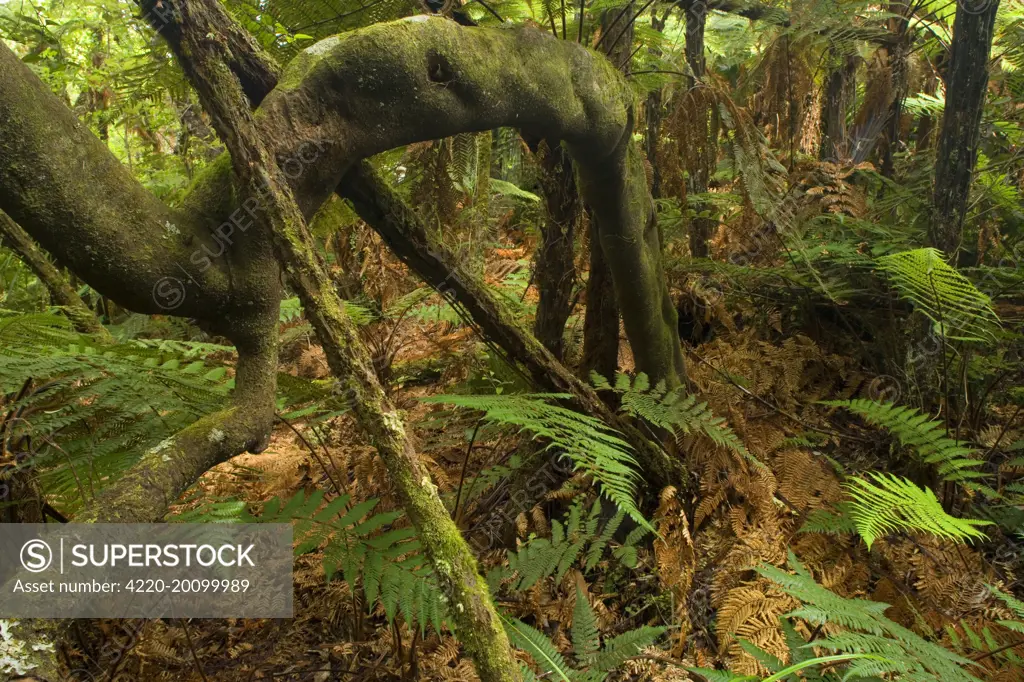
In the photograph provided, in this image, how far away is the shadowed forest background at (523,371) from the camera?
1.29 m

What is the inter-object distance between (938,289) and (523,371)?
181cm

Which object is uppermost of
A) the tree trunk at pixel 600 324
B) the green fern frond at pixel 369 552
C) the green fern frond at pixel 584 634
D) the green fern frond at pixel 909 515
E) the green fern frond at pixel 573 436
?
the tree trunk at pixel 600 324

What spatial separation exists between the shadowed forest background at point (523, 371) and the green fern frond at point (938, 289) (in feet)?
0.07

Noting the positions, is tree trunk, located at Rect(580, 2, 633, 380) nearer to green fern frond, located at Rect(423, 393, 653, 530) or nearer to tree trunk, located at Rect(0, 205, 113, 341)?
green fern frond, located at Rect(423, 393, 653, 530)

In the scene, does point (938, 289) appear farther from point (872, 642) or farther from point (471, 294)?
point (471, 294)

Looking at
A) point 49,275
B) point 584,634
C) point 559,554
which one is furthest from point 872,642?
point 49,275

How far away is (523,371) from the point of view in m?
2.53

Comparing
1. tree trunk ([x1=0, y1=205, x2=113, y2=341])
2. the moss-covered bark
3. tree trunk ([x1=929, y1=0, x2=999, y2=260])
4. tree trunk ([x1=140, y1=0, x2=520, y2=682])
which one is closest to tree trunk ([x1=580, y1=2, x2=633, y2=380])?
the moss-covered bark

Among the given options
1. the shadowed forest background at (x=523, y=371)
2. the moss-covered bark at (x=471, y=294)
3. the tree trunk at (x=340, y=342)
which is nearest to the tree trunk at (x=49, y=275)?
the shadowed forest background at (x=523, y=371)

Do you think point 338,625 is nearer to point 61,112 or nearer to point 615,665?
point 615,665

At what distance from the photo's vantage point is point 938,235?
9.15 ft

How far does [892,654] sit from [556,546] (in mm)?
1163

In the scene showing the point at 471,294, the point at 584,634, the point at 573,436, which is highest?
the point at 471,294

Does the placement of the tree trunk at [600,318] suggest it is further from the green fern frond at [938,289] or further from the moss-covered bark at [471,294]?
the green fern frond at [938,289]
